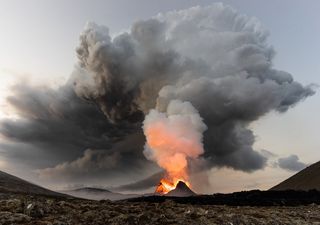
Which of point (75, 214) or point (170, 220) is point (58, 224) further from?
point (170, 220)

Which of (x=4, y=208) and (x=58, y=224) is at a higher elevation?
(x=4, y=208)

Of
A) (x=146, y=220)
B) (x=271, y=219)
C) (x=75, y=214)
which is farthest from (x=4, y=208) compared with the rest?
(x=271, y=219)

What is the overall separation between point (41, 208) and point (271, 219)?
121ft

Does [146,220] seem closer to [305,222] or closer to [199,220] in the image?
[199,220]

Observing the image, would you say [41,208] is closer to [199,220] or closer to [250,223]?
[199,220]

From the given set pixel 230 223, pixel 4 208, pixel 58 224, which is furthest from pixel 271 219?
pixel 4 208

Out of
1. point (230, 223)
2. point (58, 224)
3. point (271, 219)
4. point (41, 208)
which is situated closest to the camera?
point (58, 224)

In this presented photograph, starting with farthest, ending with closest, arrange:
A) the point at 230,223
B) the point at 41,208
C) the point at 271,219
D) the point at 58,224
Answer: the point at 271,219 → the point at 230,223 → the point at 41,208 → the point at 58,224

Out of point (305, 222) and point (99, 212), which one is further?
point (305, 222)

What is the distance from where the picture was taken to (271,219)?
6506 centimetres

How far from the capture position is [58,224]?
1834 inches

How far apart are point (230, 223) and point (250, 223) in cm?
369

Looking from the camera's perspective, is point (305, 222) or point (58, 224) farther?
point (305, 222)

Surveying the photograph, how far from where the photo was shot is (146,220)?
5253 centimetres
